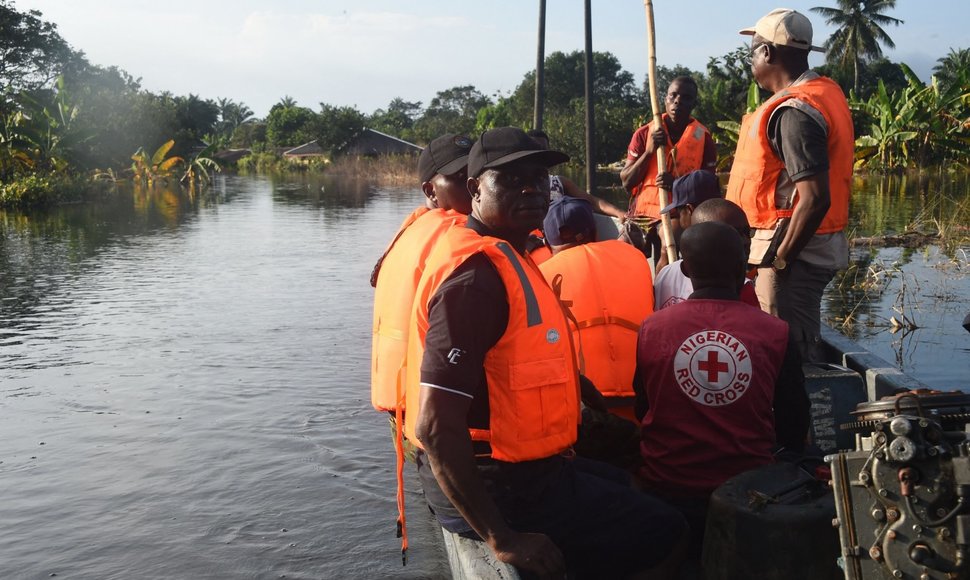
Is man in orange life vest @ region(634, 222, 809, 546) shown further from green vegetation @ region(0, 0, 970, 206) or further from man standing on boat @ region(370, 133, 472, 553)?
green vegetation @ region(0, 0, 970, 206)

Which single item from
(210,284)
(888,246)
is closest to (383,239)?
(210,284)

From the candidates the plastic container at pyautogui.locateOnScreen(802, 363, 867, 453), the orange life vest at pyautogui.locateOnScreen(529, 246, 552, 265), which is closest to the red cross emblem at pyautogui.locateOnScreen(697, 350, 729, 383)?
the plastic container at pyautogui.locateOnScreen(802, 363, 867, 453)

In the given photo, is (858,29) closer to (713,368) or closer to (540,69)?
(540,69)

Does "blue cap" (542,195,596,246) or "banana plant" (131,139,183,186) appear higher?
"banana plant" (131,139,183,186)

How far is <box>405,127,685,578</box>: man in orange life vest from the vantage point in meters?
2.62

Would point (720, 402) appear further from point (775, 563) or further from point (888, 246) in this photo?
point (888, 246)

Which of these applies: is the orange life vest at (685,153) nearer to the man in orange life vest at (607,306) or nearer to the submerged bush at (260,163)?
the man in orange life vest at (607,306)

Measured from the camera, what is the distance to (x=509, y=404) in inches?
108

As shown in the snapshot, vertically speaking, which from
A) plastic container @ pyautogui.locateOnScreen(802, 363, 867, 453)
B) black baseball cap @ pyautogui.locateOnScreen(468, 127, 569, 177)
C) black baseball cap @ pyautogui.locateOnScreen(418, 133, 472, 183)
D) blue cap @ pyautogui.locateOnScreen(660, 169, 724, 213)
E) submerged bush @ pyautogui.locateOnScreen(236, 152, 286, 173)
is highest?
submerged bush @ pyautogui.locateOnScreen(236, 152, 286, 173)

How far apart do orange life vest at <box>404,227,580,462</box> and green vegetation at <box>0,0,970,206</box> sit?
44.6ft

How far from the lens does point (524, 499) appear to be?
9.32ft

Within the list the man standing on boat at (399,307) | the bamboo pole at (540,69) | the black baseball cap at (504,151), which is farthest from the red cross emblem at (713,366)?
the bamboo pole at (540,69)

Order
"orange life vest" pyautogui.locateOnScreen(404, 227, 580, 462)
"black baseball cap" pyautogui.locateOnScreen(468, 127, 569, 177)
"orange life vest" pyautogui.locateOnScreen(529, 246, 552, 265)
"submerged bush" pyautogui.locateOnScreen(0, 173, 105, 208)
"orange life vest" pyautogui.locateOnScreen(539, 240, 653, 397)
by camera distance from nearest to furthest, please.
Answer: "orange life vest" pyautogui.locateOnScreen(404, 227, 580, 462), "black baseball cap" pyautogui.locateOnScreen(468, 127, 569, 177), "orange life vest" pyautogui.locateOnScreen(539, 240, 653, 397), "orange life vest" pyautogui.locateOnScreen(529, 246, 552, 265), "submerged bush" pyautogui.locateOnScreen(0, 173, 105, 208)

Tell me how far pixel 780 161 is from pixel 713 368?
74.1 inches
